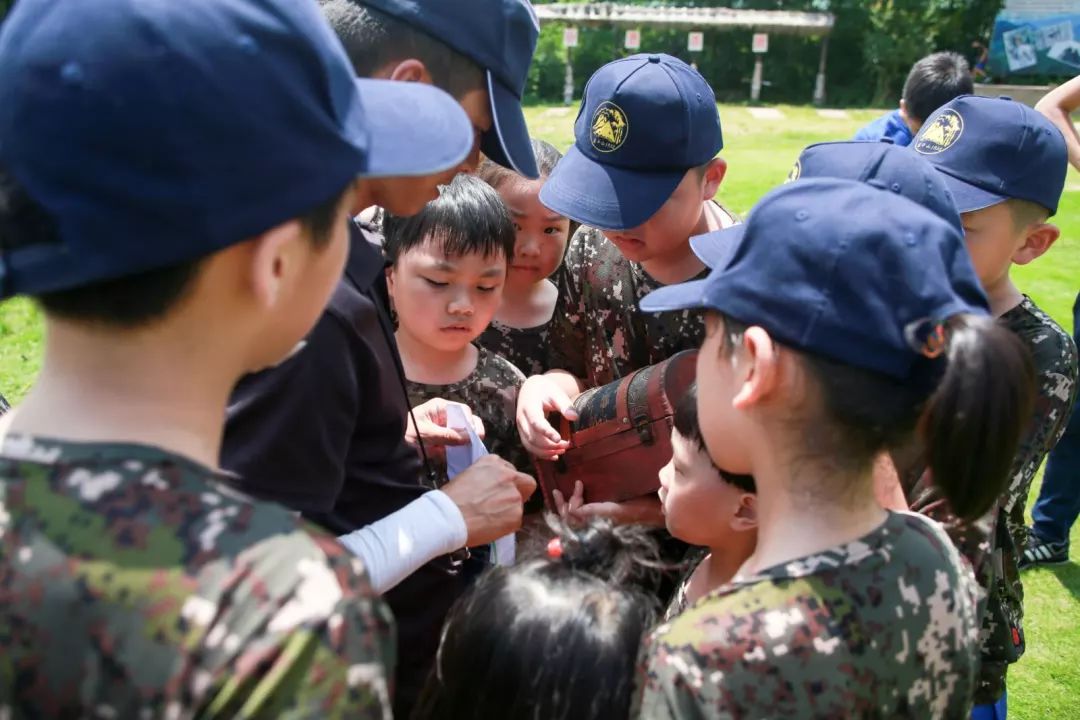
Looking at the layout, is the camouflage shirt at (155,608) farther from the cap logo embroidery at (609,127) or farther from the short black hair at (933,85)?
the short black hair at (933,85)

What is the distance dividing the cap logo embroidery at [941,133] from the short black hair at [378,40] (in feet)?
4.59

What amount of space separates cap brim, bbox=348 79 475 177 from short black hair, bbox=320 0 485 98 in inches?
20.3

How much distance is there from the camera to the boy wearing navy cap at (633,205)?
241 cm

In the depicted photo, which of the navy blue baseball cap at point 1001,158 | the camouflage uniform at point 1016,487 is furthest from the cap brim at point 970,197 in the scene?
the camouflage uniform at point 1016,487

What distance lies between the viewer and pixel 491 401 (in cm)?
270

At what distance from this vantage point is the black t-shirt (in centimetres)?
147

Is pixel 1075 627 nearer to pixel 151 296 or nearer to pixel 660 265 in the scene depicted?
pixel 660 265

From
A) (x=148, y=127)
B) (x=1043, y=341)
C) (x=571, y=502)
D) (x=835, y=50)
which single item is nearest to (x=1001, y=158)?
(x=1043, y=341)

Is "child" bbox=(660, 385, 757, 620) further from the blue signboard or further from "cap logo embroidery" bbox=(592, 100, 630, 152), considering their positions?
the blue signboard

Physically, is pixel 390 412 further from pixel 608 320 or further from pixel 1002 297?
pixel 1002 297

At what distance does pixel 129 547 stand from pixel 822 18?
32465 millimetres

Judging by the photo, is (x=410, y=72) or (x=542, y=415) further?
(x=542, y=415)

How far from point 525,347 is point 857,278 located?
1.76m

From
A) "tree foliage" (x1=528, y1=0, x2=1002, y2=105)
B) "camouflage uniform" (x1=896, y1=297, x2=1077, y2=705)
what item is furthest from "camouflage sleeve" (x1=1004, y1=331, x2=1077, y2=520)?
"tree foliage" (x1=528, y1=0, x2=1002, y2=105)
